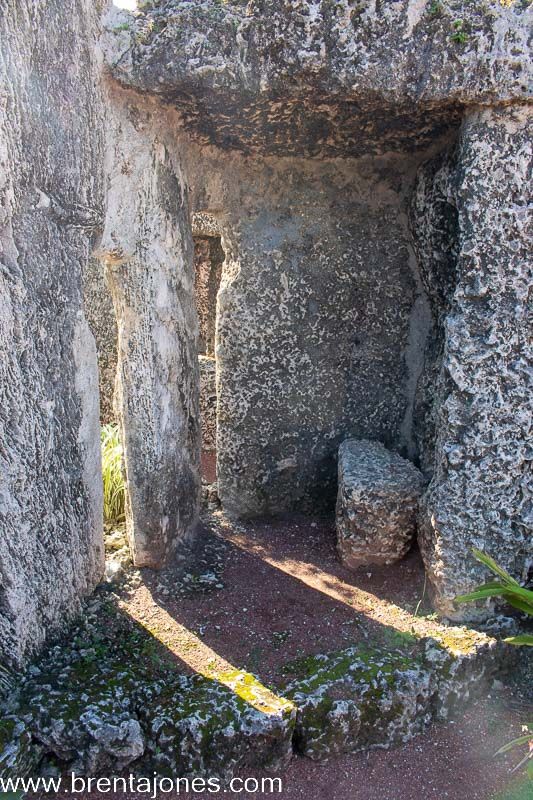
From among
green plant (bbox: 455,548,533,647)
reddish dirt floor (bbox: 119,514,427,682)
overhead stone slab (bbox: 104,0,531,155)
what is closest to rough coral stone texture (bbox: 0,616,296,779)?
reddish dirt floor (bbox: 119,514,427,682)

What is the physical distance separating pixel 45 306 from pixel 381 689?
6.17ft

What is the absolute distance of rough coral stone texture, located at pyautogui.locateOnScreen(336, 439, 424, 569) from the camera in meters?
3.38

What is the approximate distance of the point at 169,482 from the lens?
3504mm

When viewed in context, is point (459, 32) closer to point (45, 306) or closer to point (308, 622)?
point (45, 306)

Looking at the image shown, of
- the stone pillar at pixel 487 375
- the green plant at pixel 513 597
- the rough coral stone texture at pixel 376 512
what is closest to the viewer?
the green plant at pixel 513 597

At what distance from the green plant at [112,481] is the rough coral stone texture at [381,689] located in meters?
1.70

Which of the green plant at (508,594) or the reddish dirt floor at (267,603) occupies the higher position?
the green plant at (508,594)

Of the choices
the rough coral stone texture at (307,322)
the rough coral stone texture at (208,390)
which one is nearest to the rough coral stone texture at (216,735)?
the rough coral stone texture at (307,322)

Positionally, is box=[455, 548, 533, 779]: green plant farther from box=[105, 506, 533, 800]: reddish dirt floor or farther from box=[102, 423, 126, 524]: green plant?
box=[102, 423, 126, 524]: green plant

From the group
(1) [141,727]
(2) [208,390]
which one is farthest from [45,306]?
(2) [208,390]

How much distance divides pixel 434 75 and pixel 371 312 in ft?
4.76

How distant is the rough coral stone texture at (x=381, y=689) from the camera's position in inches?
102

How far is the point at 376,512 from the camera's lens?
11.1 feet

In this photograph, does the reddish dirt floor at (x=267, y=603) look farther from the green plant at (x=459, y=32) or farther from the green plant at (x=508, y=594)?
the green plant at (x=459, y=32)
